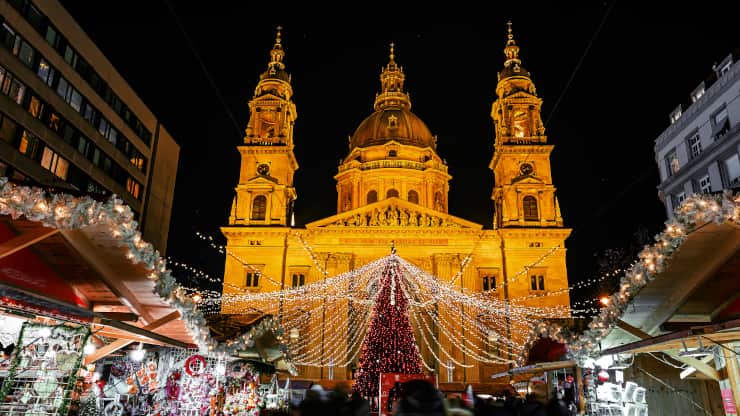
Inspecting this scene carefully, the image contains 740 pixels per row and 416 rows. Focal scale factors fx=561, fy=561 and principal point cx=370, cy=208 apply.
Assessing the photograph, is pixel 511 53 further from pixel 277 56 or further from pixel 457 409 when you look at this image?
pixel 457 409

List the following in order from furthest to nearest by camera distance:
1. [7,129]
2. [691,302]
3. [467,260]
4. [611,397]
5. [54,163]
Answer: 1. [467,260]
2. [54,163]
3. [7,129]
4. [611,397]
5. [691,302]

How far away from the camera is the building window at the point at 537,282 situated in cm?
4356

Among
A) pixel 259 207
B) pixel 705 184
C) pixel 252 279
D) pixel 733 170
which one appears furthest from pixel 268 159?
pixel 733 170

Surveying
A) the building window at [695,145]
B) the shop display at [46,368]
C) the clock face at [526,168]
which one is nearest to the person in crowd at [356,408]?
the shop display at [46,368]

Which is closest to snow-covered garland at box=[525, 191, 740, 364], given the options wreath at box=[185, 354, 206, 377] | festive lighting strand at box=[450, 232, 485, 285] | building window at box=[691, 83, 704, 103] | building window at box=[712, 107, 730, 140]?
wreath at box=[185, 354, 206, 377]

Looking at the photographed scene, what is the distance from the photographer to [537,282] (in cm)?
4369

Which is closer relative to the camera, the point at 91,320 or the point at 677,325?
the point at 91,320

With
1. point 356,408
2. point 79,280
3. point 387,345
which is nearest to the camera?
point 356,408

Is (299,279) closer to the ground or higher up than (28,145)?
closer to the ground

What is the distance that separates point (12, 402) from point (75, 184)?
3008 centimetres

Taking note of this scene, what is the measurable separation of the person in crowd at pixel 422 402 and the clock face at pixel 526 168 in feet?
143

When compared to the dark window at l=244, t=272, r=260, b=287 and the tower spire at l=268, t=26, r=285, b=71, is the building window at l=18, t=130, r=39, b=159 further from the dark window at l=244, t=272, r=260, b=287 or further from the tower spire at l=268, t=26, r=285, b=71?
the tower spire at l=268, t=26, r=285, b=71

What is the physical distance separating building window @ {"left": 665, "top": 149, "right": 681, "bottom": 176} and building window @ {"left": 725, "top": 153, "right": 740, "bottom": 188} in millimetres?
4911

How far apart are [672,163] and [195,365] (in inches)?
1207
